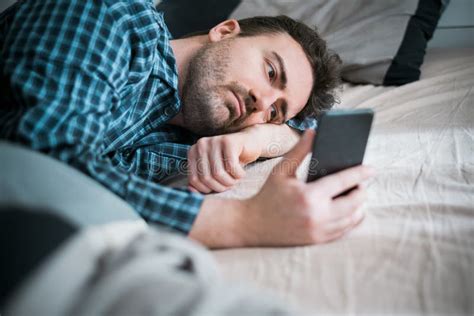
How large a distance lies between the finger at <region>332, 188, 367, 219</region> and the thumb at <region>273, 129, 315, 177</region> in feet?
0.25

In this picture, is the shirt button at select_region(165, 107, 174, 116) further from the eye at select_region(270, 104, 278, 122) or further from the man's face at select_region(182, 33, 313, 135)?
the eye at select_region(270, 104, 278, 122)

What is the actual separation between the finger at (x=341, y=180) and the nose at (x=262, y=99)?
0.38m

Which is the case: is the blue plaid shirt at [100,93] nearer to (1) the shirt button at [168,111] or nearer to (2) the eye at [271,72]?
(1) the shirt button at [168,111]

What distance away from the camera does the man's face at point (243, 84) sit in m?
1.04

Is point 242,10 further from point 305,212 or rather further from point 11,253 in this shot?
point 11,253

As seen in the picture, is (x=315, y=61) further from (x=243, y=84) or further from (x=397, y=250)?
(x=397, y=250)

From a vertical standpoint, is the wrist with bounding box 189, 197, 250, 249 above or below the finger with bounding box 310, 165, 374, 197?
below

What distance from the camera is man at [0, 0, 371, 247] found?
666 mm

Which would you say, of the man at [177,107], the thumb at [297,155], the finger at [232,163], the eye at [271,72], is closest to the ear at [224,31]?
the man at [177,107]

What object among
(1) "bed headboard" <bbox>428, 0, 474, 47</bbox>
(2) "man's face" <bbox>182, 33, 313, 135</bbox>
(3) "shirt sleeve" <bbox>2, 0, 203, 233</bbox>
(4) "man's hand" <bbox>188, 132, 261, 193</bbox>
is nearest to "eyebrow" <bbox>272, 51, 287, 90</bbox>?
(2) "man's face" <bbox>182, 33, 313, 135</bbox>

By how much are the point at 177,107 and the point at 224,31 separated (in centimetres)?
29

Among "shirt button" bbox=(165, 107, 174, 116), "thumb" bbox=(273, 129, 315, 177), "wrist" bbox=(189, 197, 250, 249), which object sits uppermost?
"thumb" bbox=(273, 129, 315, 177)

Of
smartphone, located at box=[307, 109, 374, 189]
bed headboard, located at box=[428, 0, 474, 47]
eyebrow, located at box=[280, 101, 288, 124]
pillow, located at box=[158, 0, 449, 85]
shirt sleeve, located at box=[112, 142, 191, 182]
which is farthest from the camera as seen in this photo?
bed headboard, located at box=[428, 0, 474, 47]

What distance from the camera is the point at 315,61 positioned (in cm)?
122
